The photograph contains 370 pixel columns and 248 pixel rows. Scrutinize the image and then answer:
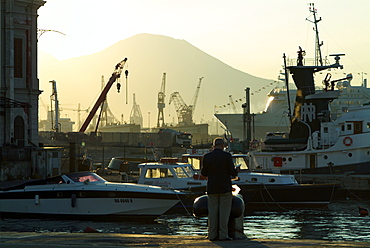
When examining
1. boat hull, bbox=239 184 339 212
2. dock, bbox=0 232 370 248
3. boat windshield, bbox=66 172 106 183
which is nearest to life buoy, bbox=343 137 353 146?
boat hull, bbox=239 184 339 212

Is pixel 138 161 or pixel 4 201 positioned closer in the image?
pixel 4 201

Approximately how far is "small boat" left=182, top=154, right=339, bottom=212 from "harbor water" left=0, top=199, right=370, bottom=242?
182 centimetres

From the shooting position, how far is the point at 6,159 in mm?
37031

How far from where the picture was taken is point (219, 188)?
43.7 ft

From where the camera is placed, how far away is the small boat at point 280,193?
100ft

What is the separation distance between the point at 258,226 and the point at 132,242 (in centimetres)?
1273

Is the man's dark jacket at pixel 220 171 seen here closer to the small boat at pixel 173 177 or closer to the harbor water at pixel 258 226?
the harbor water at pixel 258 226

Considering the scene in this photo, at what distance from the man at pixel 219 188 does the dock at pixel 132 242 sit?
1.38 feet

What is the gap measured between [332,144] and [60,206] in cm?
2153

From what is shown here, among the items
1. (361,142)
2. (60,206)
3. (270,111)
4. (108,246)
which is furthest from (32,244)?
(270,111)

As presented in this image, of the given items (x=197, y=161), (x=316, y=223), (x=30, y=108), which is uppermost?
(x=30, y=108)

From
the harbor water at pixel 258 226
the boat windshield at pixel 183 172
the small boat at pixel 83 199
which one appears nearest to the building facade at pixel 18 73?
the boat windshield at pixel 183 172

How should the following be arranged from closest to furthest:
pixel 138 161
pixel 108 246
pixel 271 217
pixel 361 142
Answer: pixel 108 246
pixel 271 217
pixel 361 142
pixel 138 161

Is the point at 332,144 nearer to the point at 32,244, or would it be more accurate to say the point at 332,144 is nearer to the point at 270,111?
the point at 32,244
